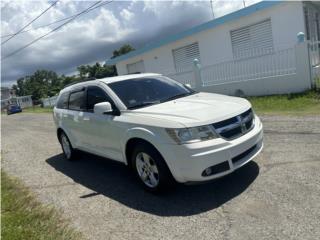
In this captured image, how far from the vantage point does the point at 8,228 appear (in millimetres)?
4195

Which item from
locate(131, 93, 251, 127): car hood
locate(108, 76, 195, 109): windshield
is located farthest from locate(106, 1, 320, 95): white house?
locate(131, 93, 251, 127): car hood

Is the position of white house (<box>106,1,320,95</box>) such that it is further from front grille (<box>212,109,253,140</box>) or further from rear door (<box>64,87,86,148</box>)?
rear door (<box>64,87,86,148</box>)

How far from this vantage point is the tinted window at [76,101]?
607 cm

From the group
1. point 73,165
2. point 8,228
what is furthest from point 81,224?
point 73,165

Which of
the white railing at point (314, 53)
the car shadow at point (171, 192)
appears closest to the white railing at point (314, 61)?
the white railing at point (314, 53)

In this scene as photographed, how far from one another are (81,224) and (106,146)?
151 centimetres

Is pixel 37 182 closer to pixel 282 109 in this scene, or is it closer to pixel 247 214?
pixel 247 214

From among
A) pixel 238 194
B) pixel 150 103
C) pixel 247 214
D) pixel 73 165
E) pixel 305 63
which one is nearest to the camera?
pixel 247 214

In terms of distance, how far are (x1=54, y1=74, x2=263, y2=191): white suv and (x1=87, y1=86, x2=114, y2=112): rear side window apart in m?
0.01

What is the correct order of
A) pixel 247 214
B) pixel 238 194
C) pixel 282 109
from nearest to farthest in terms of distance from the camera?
1. pixel 247 214
2. pixel 238 194
3. pixel 282 109

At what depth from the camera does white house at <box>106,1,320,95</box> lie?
11.1 metres

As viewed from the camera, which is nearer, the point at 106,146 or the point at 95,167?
the point at 106,146

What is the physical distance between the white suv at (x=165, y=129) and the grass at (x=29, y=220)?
127 centimetres

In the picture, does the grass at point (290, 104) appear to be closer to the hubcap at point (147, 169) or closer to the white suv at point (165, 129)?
the white suv at point (165, 129)
